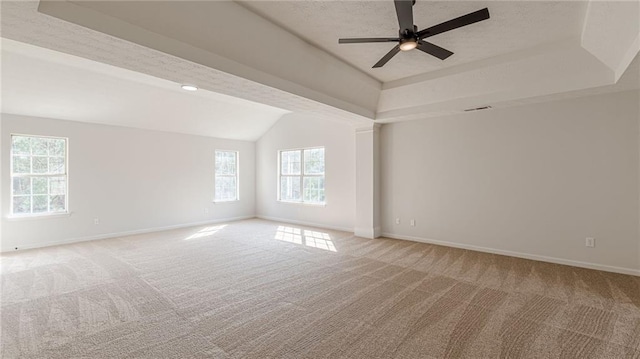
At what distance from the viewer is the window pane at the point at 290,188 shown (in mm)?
7738

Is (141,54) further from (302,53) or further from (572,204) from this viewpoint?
(572,204)

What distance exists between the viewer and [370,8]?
2.85 m

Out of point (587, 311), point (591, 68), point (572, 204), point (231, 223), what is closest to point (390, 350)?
point (587, 311)

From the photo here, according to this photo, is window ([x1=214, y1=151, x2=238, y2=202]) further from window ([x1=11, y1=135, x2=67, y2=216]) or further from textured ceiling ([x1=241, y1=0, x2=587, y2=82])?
textured ceiling ([x1=241, y1=0, x2=587, y2=82])

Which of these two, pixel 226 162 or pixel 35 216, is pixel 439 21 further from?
pixel 35 216

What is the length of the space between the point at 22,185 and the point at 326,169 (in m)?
5.89

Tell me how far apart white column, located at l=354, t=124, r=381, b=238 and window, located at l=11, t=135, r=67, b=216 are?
585cm

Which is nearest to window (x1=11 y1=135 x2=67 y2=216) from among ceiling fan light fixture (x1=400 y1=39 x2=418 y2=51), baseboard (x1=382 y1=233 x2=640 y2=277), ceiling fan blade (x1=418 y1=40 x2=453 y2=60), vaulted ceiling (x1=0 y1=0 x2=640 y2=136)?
vaulted ceiling (x1=0 y1=0 x2=640 y2=136)

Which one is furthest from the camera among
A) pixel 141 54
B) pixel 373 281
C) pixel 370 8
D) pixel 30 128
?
pixel 30 128

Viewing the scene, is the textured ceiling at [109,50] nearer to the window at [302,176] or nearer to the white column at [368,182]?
Result: the white column at [368,182]

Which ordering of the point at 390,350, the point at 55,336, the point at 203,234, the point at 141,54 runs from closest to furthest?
1. the point at 390,350
2. the point at 55,336
3. the point at 141,54
4. the point at 203,234

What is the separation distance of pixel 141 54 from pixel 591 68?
5.15 m

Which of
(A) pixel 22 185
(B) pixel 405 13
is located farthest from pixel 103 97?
(B) pixel 405 13

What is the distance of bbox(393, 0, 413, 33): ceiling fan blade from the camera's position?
230 centimetres
